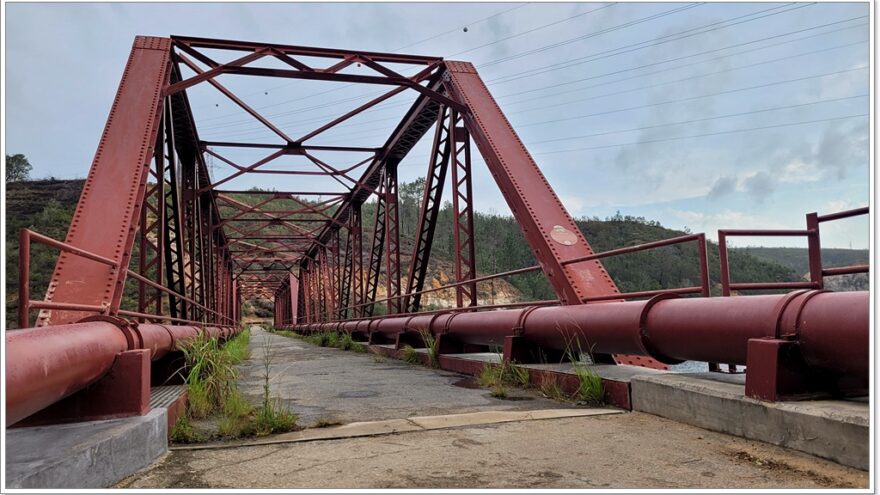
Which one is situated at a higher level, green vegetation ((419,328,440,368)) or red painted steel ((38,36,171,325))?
red painted steel ((38,36,171,325))

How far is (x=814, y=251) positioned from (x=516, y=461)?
136 inches

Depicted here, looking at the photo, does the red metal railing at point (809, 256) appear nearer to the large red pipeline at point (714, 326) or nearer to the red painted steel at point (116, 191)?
the large red pipeline at point (714, 326)

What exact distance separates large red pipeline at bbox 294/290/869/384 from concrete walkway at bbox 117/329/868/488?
1.85 ft

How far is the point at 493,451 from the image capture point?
3455 mm

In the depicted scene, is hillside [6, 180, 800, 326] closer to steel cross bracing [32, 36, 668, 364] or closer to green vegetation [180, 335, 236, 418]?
steel cross bracing [32, 36, 668, 364]

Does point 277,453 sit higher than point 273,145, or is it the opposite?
point 273,145

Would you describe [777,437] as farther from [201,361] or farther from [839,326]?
[201,361]

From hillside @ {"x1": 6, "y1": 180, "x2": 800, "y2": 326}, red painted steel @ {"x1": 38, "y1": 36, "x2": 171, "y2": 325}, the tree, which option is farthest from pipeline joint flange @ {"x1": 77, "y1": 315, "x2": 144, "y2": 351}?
the tree

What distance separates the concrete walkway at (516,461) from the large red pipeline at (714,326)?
0.56 m

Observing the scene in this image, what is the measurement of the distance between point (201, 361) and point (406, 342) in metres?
6.89

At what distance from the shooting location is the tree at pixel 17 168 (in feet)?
199

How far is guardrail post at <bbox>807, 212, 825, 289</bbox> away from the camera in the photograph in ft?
16.4

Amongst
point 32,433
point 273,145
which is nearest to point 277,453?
point 32,433

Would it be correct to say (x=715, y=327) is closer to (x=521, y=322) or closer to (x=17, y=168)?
(x=521, y=322)
